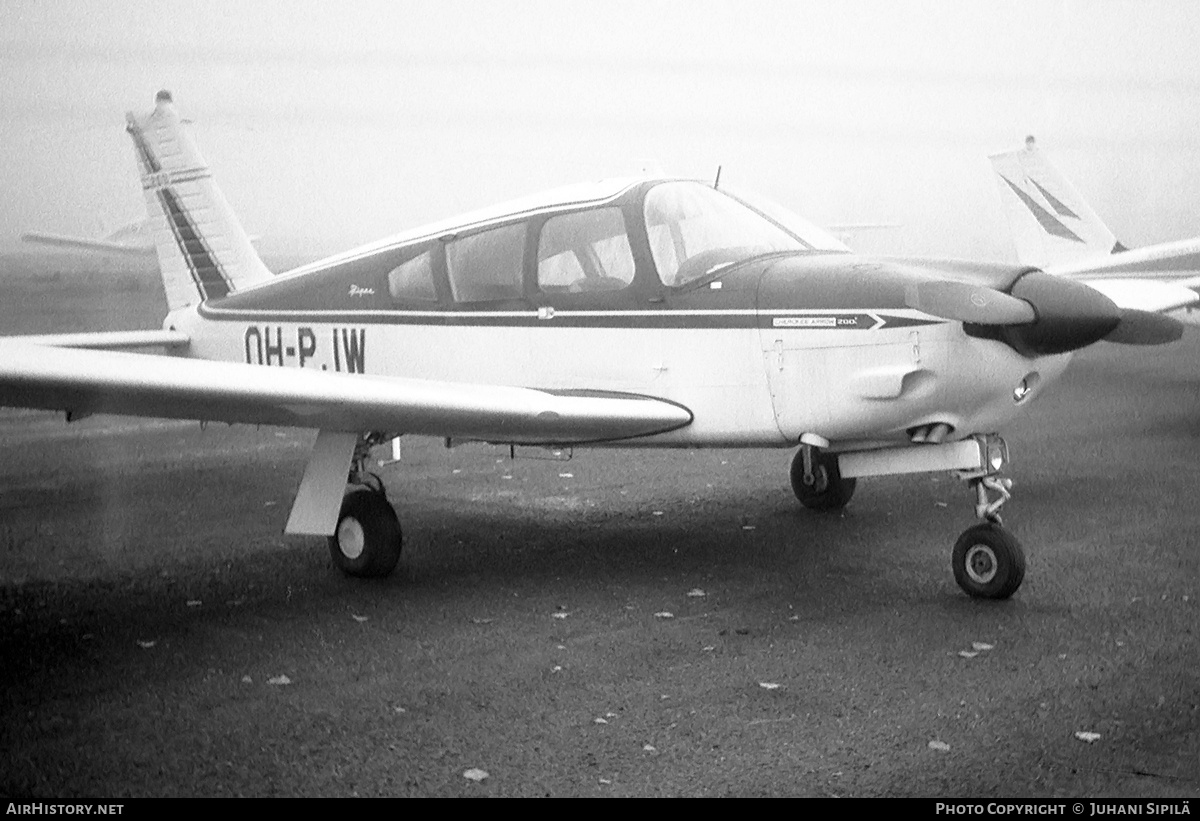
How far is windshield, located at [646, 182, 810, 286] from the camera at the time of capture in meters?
5.77

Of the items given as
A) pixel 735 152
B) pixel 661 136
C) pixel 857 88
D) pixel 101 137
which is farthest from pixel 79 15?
pixel 857 88

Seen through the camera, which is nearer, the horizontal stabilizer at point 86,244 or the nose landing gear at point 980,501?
the nose landing gear at point 980,501

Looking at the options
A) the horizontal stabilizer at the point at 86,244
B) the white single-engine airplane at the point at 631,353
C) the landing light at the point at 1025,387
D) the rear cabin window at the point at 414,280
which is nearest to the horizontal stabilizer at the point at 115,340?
the white single-engine airplane at the point at 631,353

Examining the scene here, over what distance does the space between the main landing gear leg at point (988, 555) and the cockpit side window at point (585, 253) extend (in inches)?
68.1

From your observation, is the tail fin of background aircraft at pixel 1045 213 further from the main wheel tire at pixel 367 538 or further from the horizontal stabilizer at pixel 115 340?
the main wheel tire at pixel 367 538

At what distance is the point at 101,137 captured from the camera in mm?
9867

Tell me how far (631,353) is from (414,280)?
1.25 metres

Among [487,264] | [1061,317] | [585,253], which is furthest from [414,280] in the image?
[1061,317]

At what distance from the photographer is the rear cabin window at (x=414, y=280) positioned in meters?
6.41

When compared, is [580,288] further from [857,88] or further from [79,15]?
[857,88]

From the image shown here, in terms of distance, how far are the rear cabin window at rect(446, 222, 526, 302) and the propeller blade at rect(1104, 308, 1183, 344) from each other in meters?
2.57

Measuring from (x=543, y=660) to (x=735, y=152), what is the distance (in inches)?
392
